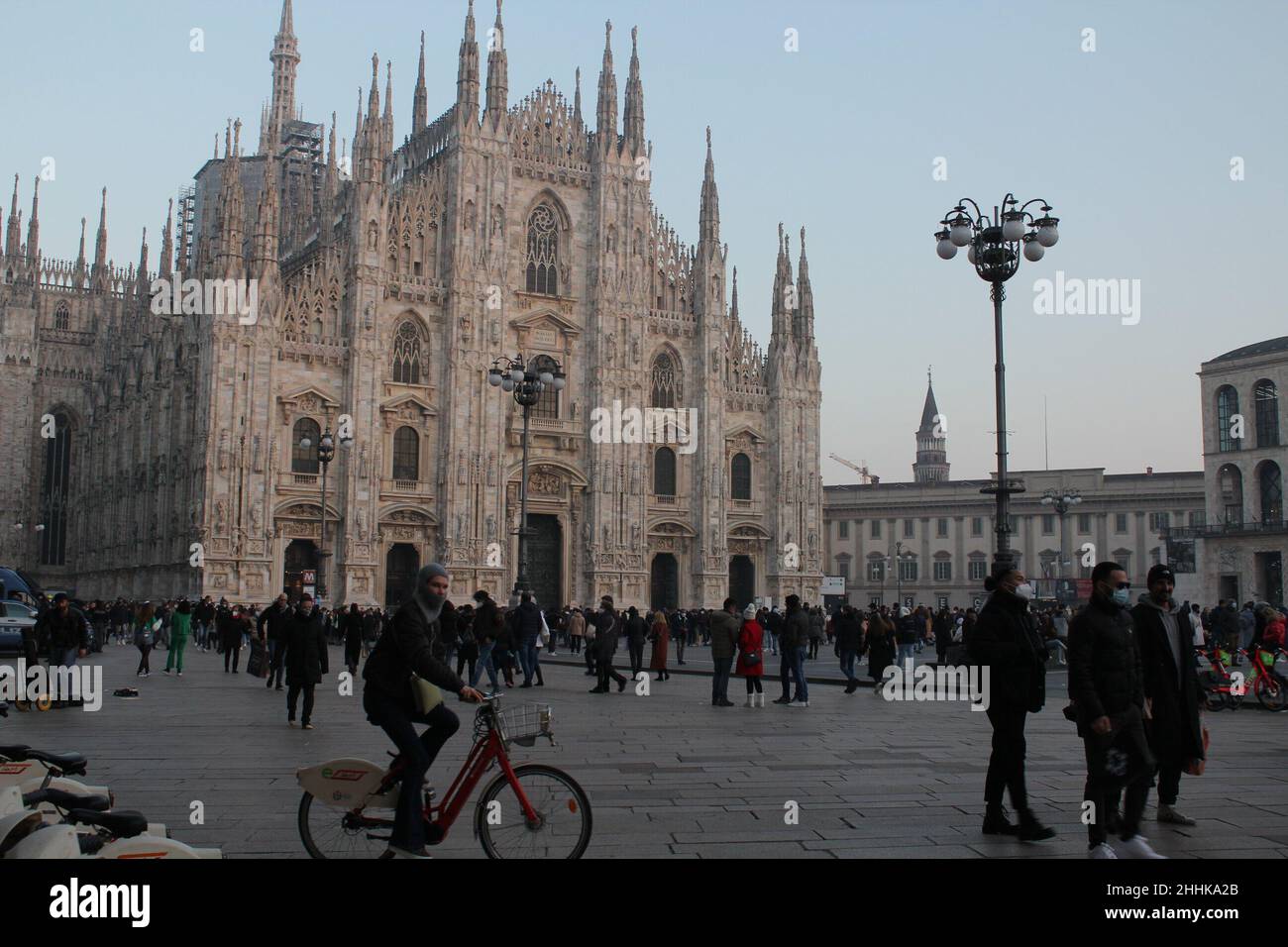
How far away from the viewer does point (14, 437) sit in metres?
68.9

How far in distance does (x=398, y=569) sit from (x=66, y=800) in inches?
1578

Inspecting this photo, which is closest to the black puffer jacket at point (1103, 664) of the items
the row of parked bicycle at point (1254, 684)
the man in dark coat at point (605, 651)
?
the row of parked bicycle at point (1254, 684)

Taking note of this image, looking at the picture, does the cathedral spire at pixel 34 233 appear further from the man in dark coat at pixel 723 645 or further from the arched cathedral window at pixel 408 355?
the man in dark coat at pixel 723 645

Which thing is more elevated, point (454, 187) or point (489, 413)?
point (454, 187)

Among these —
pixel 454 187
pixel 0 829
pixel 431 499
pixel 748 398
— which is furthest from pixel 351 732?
pixel 748 398

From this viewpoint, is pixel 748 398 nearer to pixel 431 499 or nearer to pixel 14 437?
pixel 431 499

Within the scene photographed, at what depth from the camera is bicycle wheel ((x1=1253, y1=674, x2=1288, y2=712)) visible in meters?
17.3

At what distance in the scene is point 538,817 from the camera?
6570 millimetres

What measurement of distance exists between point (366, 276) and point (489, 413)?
6344 mm

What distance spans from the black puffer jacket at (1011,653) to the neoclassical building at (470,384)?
34565 mm

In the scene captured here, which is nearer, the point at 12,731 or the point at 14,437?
the point at 12,731

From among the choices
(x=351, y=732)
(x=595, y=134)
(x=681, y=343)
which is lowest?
(x=351, y=732)

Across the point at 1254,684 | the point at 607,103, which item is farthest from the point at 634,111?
the point at 1254,684

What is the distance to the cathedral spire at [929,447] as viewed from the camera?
14925cm
